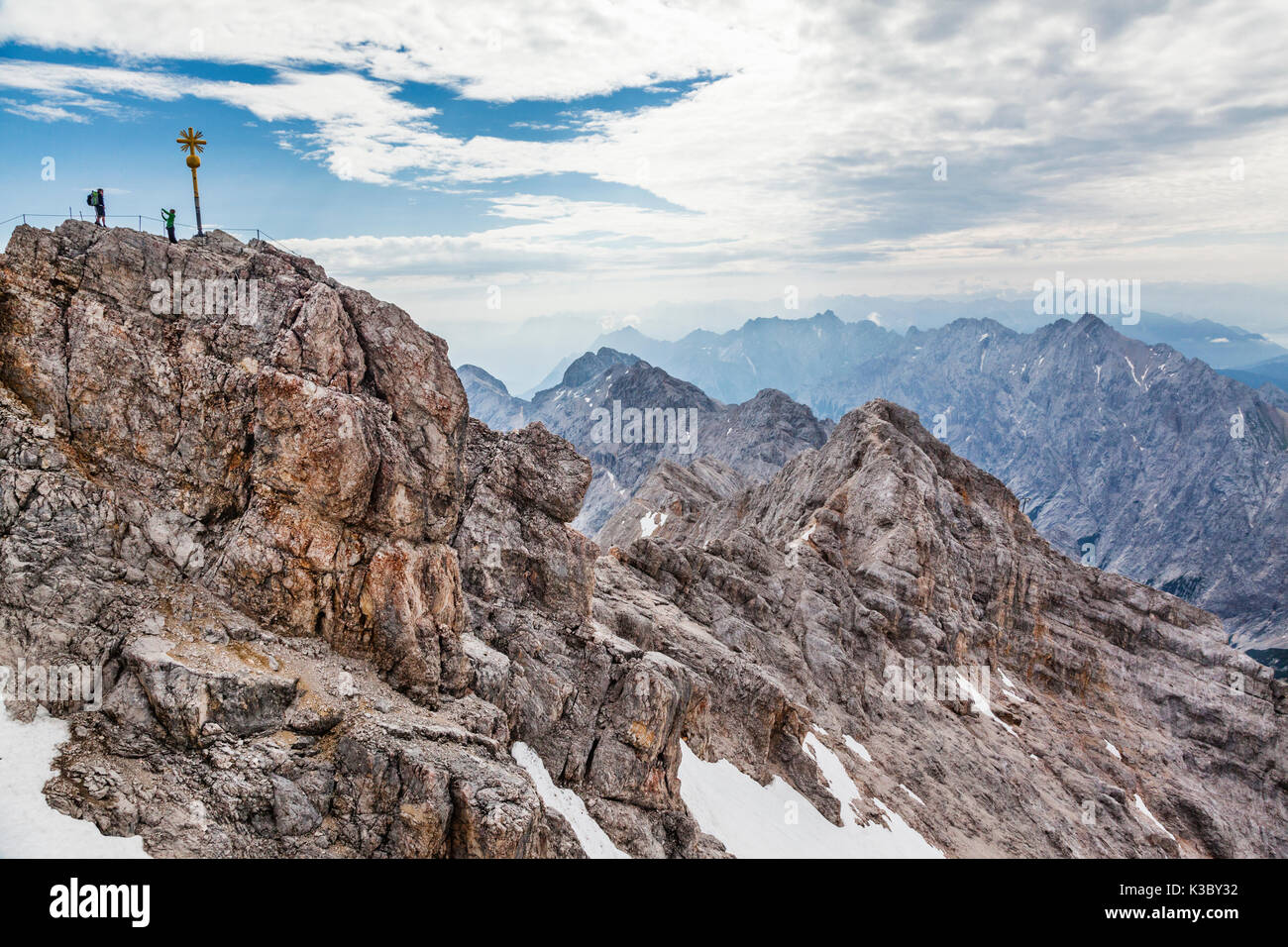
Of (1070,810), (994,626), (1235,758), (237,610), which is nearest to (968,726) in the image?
(1070,810)

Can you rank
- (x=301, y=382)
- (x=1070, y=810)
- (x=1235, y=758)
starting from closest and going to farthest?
(x=301, y=382), (x=1070, y=810), (x=1235, y=758)

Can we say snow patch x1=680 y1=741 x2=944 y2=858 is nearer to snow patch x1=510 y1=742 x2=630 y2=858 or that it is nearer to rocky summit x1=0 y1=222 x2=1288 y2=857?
rocky summit x1=0 y1=222 x2=1288 y2=857

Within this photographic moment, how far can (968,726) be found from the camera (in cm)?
5712

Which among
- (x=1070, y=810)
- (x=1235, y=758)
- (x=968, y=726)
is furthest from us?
(x=1235, y=758)

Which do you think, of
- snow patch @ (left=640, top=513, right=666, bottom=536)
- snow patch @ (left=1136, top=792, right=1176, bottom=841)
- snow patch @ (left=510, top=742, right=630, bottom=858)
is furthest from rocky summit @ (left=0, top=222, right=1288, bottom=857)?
snow patch @ (left=640, top=513, right=666, bottom=536)

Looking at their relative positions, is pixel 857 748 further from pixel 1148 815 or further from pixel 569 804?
pixel 569 804

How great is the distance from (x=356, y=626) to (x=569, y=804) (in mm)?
10717

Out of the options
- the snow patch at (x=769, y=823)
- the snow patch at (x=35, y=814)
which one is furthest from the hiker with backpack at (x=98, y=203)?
the snow patch at (x=769, y=823)

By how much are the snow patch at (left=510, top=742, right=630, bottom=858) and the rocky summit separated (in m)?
0.14

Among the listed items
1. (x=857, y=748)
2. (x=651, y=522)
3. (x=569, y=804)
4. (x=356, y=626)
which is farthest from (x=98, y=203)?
(x=651, y=522)

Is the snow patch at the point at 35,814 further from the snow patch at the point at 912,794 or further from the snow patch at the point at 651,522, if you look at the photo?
the snow patch at the point at 651,522
